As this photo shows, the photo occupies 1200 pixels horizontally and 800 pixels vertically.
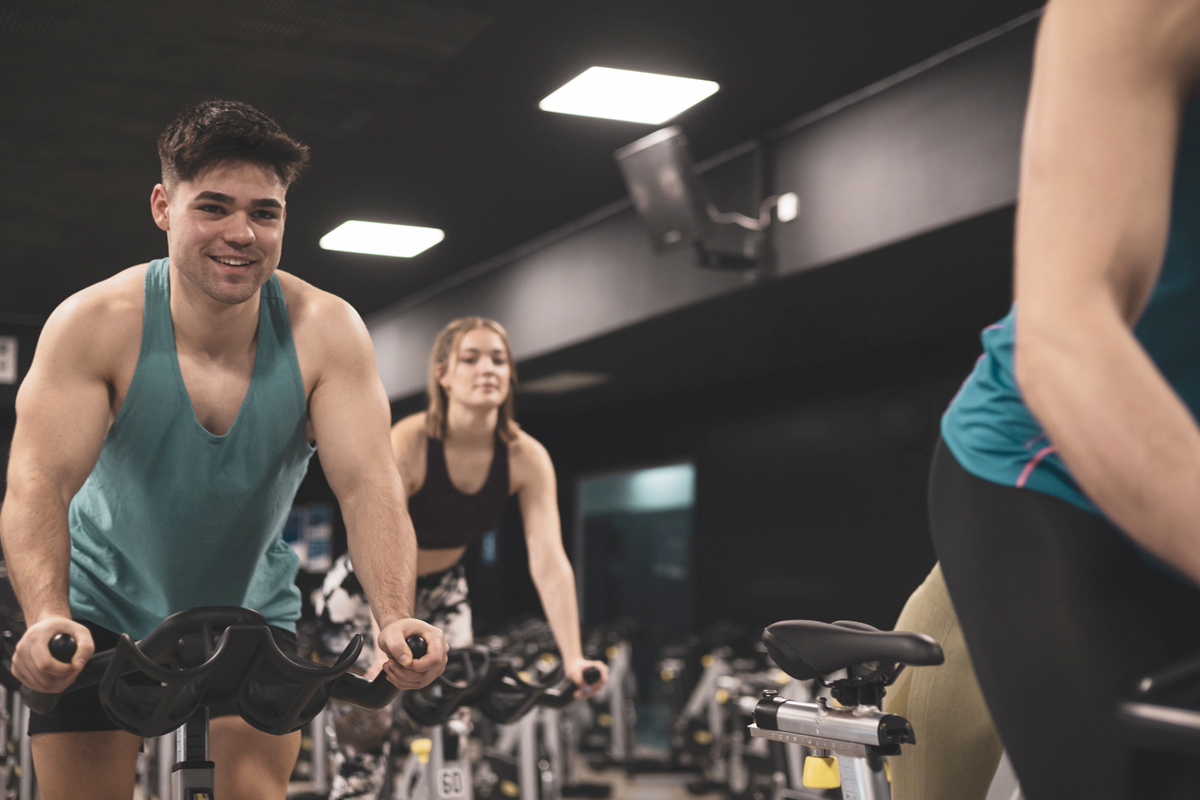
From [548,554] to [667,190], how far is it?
2279 millimetres

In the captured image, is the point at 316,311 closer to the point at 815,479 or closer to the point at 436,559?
the point at 436,559

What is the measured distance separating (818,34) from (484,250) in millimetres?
3537

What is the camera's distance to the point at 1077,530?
815 mm

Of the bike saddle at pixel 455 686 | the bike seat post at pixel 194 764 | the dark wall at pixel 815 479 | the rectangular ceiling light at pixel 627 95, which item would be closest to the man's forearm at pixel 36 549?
the bike seat post at pixel 194 764

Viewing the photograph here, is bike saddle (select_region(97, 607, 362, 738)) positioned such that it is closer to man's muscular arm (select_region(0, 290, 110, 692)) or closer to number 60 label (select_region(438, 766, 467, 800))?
man's muscular arm (select_region(0, 290, 110, 692))

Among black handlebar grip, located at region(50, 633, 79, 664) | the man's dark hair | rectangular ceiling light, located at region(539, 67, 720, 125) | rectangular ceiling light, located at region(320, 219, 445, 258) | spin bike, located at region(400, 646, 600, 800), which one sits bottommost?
spin bike, located at region(400, 646, 600, 800)

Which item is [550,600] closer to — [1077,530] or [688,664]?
[1077,530]

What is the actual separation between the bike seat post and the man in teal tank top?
229 mm

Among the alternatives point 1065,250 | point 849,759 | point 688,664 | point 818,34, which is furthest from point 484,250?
point 1065,250

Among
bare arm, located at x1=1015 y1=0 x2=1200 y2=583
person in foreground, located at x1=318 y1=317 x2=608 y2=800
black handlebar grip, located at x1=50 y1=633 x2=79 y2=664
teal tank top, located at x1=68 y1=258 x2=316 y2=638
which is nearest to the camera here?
bare arm, located at x1=1015 y1=0 x2=1200 y2=583

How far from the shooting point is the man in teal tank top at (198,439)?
1.67 meters

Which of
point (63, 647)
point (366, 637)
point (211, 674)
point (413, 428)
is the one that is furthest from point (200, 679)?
point (413, 428)

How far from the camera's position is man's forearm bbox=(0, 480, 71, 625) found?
1.52 meters

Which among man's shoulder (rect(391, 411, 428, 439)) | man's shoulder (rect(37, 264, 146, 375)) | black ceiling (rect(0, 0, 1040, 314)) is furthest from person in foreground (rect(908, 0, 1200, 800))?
black ceiling (rect(0, 0, 1040, 314))
